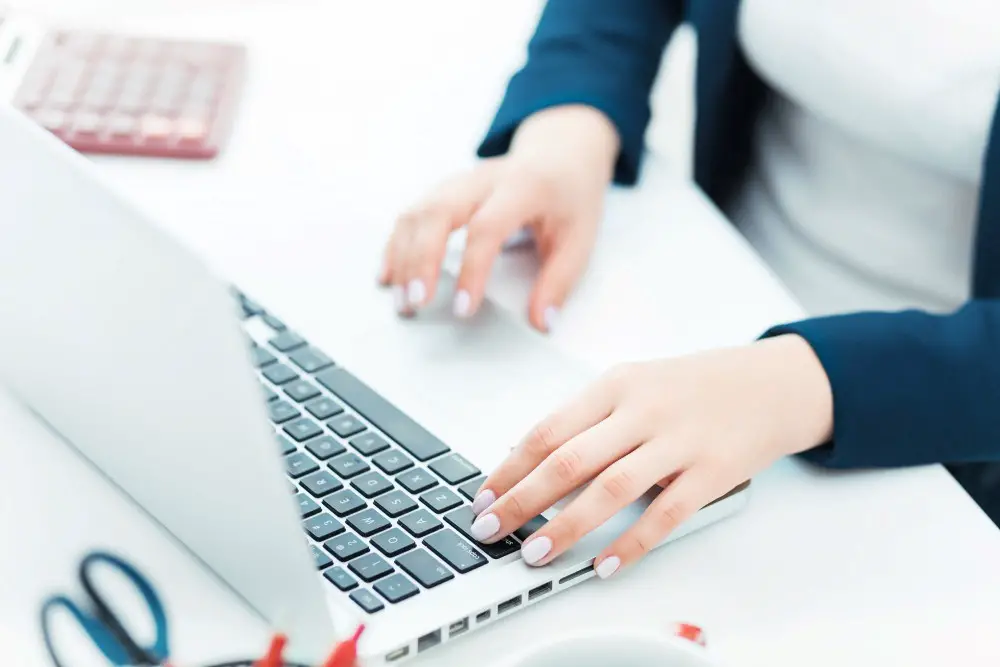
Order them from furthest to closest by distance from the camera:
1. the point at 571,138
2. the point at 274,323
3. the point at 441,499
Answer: the point at 571,138 → the point at 274,323 → the point at 441,499

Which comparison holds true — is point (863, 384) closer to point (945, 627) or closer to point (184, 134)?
point (945, 627)

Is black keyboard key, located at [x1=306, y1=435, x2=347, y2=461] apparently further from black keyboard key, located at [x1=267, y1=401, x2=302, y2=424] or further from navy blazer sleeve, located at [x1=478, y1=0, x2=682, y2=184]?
navy blazer sleeve, located at [x1=478, y1=0, x2=682, y2=184]

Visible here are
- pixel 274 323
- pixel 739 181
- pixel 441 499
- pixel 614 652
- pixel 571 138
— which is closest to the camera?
pixel 614 652

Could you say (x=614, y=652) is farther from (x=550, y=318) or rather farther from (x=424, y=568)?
(x=550, y=318)

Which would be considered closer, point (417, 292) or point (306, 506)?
point (306, 506)

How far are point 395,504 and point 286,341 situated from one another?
0.13 metres

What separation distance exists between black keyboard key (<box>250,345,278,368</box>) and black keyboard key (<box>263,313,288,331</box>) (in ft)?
0.06

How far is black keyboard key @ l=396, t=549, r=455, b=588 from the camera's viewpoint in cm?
42

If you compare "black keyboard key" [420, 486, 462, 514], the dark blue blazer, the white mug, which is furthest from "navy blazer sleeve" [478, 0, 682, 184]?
the white mug

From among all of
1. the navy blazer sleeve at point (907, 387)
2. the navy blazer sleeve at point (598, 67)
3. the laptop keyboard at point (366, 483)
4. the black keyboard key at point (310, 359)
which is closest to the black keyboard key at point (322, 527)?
the laptop keyboard at point (366, 483)

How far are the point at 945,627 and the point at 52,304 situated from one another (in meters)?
0.34

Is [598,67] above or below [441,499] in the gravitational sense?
above

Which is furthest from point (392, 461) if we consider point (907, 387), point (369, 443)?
point (907, 387)

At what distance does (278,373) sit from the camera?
527mm
